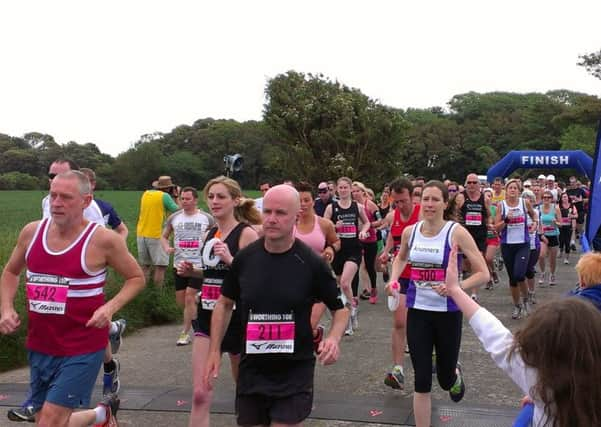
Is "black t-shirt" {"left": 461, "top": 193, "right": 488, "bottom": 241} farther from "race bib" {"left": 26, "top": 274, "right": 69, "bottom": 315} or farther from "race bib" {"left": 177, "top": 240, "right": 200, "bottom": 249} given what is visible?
"race bib" {"left": 26, "top": 274, "right": 69, "bottom": 315}

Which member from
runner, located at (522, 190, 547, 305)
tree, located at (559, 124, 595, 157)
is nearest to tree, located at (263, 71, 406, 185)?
runner, located at (522, 190, 547, 305)

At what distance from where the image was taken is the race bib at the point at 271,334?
132 inches

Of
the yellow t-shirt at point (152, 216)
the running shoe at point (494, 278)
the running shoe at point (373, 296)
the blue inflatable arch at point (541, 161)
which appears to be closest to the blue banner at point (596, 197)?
the running shoe at point (373, 296)

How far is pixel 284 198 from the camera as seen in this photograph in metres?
3.47

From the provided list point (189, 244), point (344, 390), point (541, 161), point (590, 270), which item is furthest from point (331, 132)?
point (590, 270)

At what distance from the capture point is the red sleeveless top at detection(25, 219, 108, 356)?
3.72 metres

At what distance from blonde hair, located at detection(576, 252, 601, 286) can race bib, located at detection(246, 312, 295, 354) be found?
1.80 meters

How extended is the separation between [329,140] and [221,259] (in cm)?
2402

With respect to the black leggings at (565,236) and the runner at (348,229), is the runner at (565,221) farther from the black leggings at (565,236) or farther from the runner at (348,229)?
the runner at (348,229)

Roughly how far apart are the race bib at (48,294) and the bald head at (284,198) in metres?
1.33

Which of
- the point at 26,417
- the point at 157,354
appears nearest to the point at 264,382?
the point at 26,417

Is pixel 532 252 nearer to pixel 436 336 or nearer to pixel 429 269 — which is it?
pixel 429 269

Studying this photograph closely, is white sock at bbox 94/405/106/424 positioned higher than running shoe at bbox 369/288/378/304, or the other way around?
white sock at bbox 94/405/106/424

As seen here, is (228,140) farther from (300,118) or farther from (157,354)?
(157,354)
